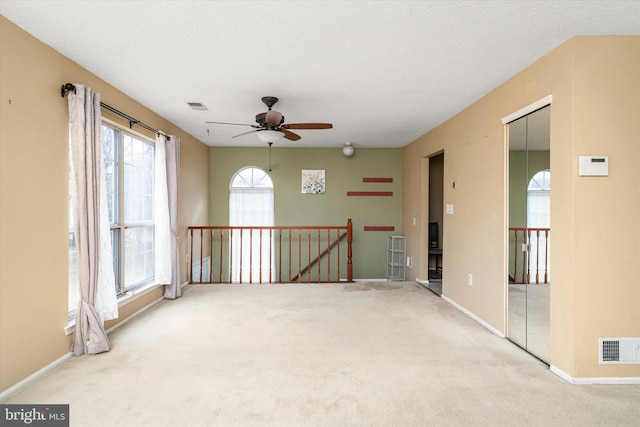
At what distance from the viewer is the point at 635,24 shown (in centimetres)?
208

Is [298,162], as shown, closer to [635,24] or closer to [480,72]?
[480,72]

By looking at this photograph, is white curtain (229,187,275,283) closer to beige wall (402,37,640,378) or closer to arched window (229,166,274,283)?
arched window (229,166,274,283)

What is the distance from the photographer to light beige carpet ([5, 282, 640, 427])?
73.3 inches

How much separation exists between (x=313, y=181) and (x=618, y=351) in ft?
17.0

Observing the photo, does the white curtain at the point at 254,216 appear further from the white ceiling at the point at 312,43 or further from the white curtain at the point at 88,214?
the white curtain at the point at 88,214

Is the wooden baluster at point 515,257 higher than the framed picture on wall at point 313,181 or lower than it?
lower

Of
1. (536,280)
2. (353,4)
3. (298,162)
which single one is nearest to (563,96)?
(536,280)

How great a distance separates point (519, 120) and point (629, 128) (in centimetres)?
78

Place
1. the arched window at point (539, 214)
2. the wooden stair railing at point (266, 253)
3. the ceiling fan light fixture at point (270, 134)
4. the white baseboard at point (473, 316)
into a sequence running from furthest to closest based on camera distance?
the wooden stair railing at point (266, 253) < the ceiling fan light fixture at point (270, 134) < the white baseboard at point (473, 316) < the arched window at point (539, 214)

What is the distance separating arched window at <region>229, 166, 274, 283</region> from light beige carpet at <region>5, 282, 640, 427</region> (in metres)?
2.94

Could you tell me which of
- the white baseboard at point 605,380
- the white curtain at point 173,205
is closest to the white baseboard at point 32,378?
the white curtain at point 173,205

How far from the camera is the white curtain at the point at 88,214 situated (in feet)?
8.35

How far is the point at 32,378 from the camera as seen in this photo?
7.20 ft

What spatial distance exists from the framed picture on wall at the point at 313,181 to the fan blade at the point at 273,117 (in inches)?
129
